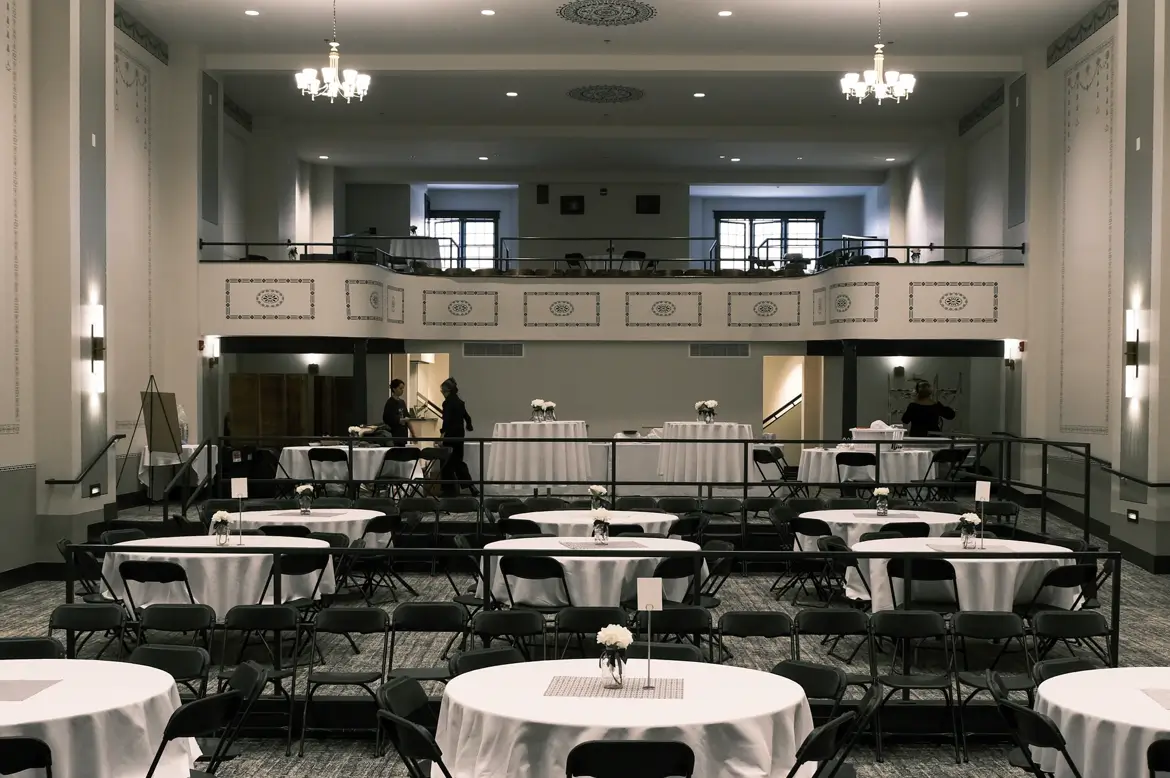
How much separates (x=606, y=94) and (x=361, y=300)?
5500mm

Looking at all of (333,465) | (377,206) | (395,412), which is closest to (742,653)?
(333,465)

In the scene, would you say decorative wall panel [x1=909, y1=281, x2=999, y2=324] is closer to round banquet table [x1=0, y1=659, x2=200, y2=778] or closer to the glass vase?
the glass vase

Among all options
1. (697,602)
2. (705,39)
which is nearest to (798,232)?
(705,39)

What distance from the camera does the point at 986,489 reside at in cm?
823

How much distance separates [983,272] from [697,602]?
11390 mm

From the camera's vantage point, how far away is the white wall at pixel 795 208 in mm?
27391

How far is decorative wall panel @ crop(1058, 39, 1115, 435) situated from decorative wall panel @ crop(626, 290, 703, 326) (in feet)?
19.0

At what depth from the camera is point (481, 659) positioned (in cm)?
509

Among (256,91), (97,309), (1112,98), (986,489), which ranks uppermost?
(256,91)

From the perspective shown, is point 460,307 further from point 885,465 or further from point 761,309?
point 885,465

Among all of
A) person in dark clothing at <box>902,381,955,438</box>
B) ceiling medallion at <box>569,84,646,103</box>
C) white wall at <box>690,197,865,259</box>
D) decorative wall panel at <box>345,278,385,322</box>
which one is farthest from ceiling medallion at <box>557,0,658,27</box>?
white wall at <box>690,197,865,259</box>

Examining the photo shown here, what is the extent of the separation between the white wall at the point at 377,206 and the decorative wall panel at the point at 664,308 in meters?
8.13

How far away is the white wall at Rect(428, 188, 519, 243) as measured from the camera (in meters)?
26.7

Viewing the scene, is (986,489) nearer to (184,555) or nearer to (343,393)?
(184,555)
